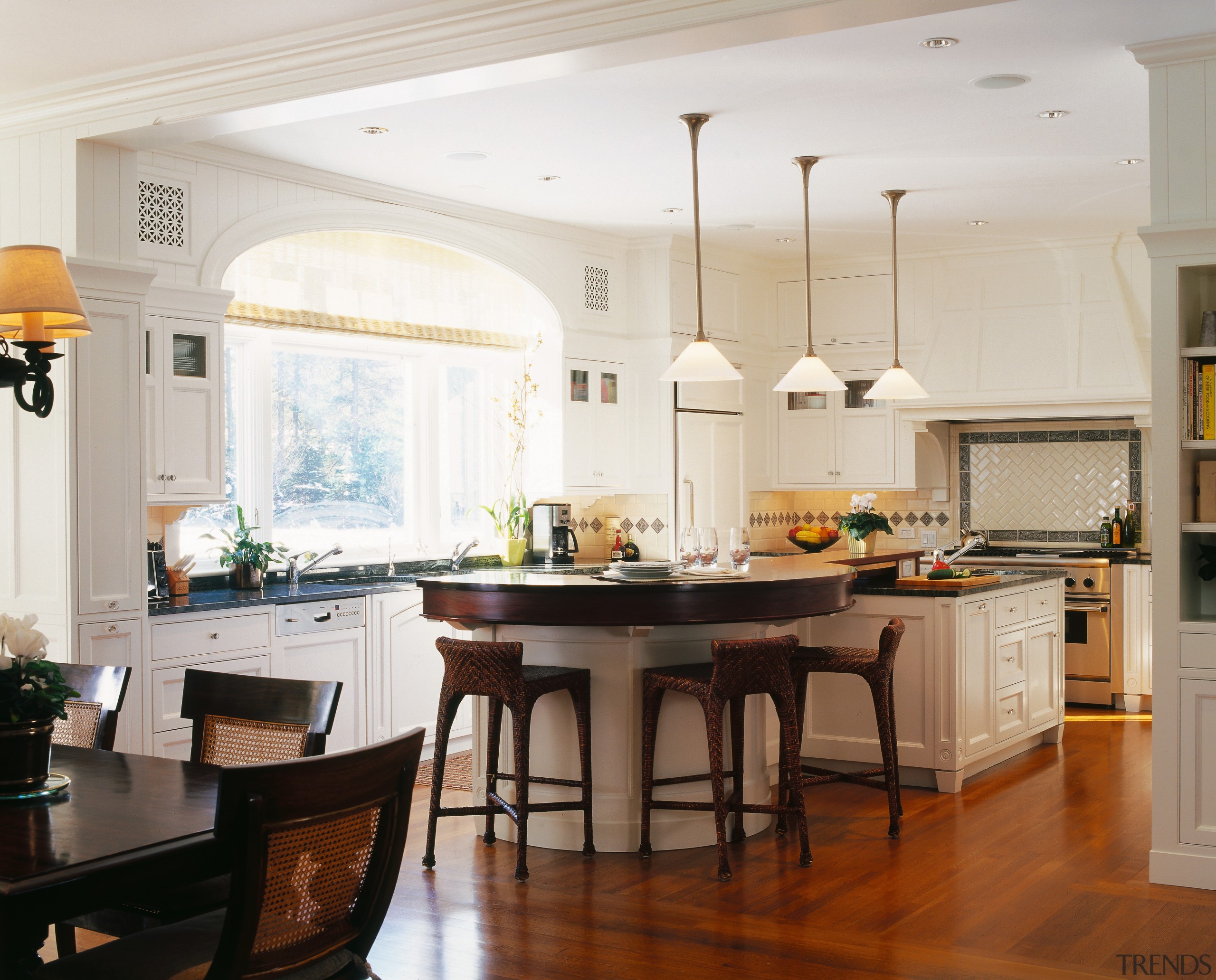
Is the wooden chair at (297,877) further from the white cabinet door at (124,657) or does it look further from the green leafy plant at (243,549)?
the green leafy plant at (243,549)

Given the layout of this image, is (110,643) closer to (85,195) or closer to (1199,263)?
(85,195)

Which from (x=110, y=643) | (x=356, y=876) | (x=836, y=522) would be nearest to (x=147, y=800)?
(x=356, y=876)

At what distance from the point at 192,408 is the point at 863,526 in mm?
3379

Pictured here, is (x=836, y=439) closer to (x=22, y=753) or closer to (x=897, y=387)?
(x=897, y=387)

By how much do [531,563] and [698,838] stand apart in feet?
9.49

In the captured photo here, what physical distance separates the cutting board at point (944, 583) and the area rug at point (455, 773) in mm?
2171

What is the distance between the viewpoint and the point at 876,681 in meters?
4.65

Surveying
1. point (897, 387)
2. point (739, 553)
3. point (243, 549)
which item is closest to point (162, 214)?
point (243, 549)

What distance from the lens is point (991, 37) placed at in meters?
4.05

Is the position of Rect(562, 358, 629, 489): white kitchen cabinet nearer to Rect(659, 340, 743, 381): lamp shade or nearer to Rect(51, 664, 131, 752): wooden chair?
Rect(659, 340, 743, 381): lamp shade

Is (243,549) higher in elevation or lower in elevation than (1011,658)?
higher

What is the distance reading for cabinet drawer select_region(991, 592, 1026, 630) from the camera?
579 centimetres

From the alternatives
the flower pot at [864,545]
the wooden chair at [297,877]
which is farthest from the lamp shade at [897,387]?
the wooden chair at [297,877]

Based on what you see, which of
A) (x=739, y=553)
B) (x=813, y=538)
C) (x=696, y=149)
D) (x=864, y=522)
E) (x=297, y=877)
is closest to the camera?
(x=297, y=877)
